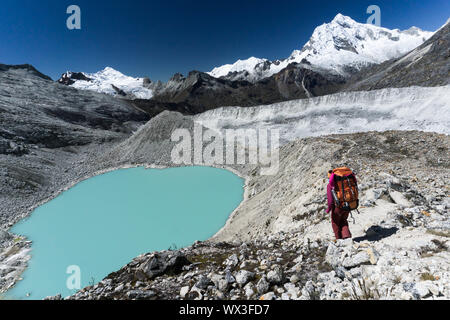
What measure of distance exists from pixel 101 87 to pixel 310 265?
211464 mm

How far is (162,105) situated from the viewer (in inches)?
4021

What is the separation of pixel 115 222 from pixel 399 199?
1918 centimetres

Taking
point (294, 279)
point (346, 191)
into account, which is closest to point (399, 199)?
point (346, 191)

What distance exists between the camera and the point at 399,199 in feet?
24.4

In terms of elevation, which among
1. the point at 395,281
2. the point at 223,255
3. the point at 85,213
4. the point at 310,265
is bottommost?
the point at 85,213

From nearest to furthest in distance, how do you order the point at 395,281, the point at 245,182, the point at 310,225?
1. the point at 395,281
2. the point at 310,225
3. the point at 245,182

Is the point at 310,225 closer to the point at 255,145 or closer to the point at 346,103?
the point at 255,145

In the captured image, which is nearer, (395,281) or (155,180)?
(395,281)

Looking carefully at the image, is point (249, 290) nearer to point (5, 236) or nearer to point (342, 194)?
point (342, 194)

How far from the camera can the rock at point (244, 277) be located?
4438 mm

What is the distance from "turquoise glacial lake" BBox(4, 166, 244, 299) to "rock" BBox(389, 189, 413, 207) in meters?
10.6

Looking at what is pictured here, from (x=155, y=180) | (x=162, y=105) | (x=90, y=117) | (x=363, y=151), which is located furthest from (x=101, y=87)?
(x=363, y=151)

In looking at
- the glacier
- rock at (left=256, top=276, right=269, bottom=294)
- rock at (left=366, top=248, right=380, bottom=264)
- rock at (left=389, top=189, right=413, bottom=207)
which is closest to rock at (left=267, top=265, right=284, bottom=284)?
rock at (left=256, top=276, right=269, bottom=294)
